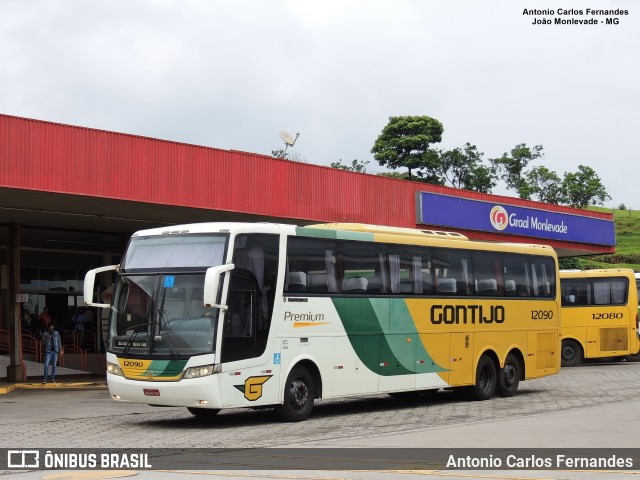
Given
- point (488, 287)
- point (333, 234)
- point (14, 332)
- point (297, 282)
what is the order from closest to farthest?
1. point (297, 282)
2. point (333, 234)
3. point (488, 287)
4. point (14, 332)

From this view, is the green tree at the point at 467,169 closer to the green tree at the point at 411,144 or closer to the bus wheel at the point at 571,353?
the green tree at the point at 411,144

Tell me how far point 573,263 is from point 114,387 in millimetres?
67633

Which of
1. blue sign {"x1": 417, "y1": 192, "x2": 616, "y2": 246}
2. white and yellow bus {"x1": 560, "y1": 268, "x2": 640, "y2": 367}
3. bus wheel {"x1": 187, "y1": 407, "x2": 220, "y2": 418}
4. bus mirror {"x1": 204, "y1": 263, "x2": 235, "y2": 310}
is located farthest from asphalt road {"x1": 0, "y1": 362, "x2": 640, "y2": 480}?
blue sign {"x1": 417, "y1": 192, "x2": 616, "y2": 246}

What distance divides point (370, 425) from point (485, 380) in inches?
241

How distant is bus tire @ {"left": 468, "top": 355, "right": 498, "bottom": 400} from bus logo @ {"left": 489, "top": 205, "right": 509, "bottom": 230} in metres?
15.9

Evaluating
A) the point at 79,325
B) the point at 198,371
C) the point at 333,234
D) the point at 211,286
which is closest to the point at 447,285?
the point at 333,234

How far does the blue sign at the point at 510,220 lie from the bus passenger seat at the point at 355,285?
15316 millimetres

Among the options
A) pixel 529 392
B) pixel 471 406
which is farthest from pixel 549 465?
pixel 529 392

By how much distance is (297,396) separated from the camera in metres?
17.8

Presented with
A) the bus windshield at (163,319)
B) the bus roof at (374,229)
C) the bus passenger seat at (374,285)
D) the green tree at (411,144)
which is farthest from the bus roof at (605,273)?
the green tree at (411,144)

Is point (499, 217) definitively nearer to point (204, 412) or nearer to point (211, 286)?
point (204, 412)

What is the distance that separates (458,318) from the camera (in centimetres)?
2162

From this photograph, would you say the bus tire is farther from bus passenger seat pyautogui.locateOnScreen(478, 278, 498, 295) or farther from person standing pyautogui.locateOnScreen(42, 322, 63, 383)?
person standing pyautogui.locateOnScreen(42, 322, 63, 383)

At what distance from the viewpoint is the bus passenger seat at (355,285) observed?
18969 millimetres
